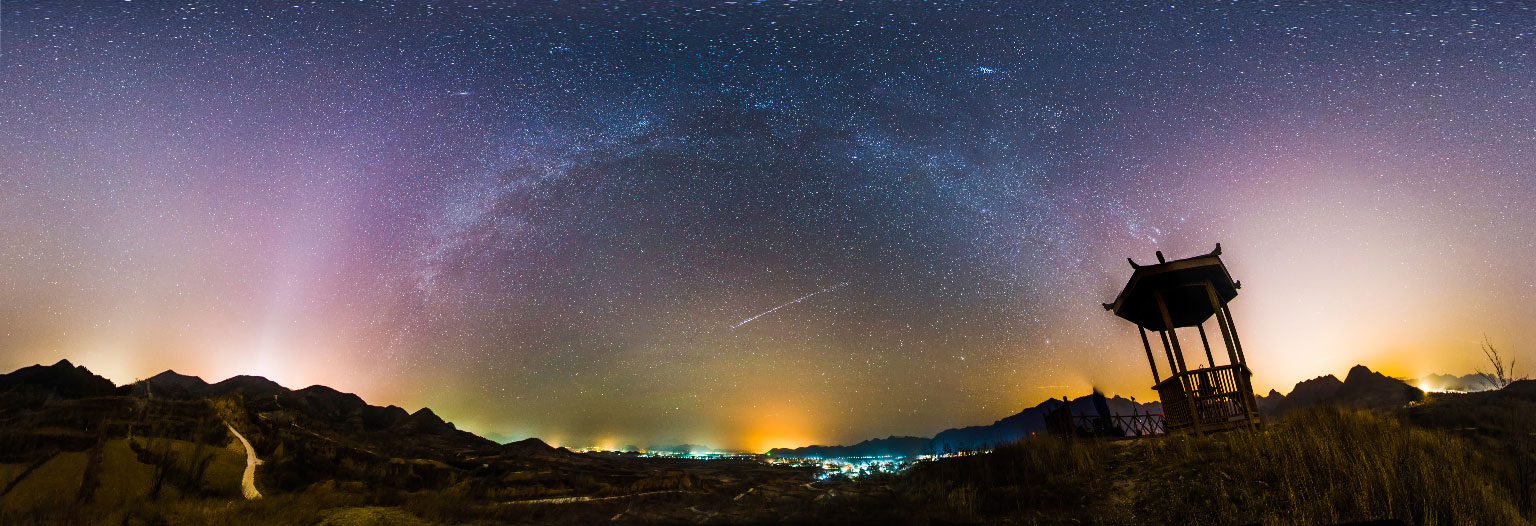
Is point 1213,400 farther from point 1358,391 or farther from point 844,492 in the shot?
point 1358,391

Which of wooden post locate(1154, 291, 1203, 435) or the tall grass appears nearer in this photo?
the tall grass

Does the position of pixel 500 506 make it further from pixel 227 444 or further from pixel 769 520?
pixel 227 444

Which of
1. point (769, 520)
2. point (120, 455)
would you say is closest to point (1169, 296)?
point (769, 520)

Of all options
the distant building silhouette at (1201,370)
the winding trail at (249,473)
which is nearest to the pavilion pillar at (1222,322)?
the distant building silhouette at (1201,370)

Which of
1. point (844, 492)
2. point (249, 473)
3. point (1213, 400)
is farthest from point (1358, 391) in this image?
point (249, 473)

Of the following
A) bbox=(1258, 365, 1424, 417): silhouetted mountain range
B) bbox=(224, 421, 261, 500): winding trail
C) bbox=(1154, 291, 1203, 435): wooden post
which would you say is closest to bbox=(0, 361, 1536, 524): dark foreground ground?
bbox=(224, 421, 261, 500): winding trail

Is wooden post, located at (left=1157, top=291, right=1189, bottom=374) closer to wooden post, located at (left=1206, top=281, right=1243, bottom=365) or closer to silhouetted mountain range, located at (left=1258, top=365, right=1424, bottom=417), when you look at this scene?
wooden post, located at (left=1206, top=281, right=1243, bottom=365)

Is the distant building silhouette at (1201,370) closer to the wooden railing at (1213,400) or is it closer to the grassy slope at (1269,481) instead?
the wooden railing at (1213,400)
